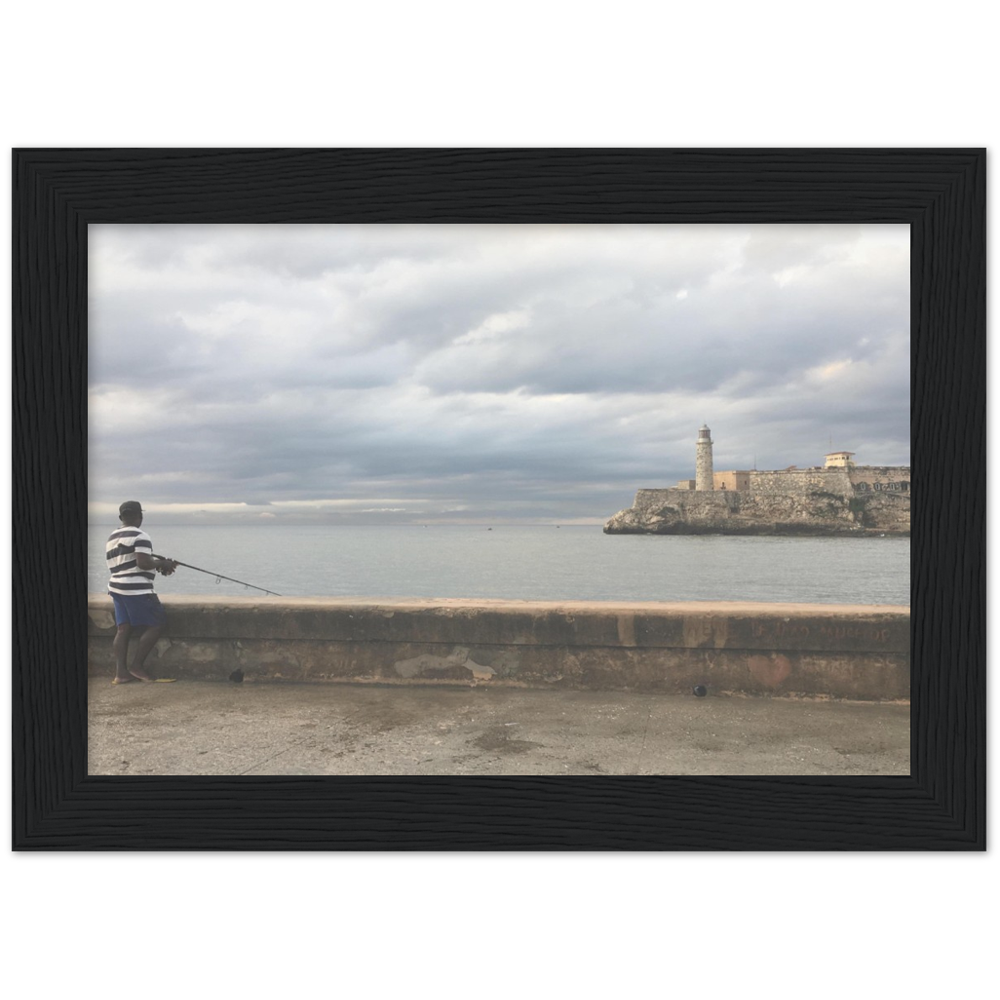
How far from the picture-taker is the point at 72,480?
105 inches

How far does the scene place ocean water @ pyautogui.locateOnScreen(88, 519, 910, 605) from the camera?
3070 cm

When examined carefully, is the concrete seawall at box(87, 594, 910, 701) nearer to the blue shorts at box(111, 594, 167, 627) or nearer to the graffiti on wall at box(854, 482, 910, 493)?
the blue shorts at box(111, 594, 167, 627)

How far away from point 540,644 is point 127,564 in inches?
98.7

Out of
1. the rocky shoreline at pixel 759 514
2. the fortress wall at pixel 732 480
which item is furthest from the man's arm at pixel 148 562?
the fortress wall at pixel 732 480

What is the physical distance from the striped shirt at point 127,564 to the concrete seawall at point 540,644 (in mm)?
204

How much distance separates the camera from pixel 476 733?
12.4ft

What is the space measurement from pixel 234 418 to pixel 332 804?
60.0 m

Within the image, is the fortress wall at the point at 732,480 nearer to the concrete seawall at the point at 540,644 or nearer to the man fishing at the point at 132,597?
the concrete seawall at the point at 540,644

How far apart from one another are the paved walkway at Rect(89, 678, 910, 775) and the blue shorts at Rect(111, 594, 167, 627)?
382 mm

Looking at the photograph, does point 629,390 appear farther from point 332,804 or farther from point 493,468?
point 332,804

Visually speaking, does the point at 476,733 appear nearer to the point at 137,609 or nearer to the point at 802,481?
the point at 137,609

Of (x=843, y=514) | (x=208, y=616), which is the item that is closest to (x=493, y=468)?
(x=843, y=514)

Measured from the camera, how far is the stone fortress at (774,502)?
26.0 m

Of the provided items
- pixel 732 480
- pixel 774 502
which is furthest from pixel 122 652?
pixel 732 480
